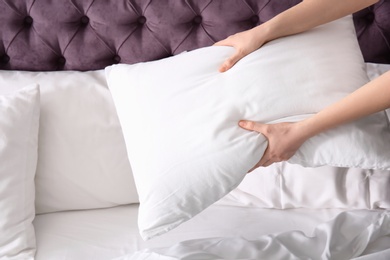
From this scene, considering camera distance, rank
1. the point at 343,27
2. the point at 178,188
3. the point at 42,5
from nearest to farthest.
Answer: the point at 178,188
the point at 343,27
the point at 42,5

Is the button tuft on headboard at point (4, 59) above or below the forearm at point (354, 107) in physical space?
below

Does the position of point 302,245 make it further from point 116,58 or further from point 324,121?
point 116,58

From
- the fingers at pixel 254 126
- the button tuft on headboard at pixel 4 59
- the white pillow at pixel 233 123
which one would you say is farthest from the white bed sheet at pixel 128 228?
A: the button tuft on headboard at pixel 4 59

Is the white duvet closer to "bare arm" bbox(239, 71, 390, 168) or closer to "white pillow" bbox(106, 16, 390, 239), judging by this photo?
"white pillow" bbox(106, 16, 390, 239)

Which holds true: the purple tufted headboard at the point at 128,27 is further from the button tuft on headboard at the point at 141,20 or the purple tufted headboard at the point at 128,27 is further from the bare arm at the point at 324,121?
the bare arm at the point at 324,121

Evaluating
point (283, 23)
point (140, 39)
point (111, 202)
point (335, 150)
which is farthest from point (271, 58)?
point (111, 202)

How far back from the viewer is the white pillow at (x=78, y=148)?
3.85 ft

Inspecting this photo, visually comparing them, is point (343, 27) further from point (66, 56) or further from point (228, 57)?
point (66, 56)

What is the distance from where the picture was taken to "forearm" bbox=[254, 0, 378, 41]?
0.99 metres

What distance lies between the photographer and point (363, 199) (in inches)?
43.8

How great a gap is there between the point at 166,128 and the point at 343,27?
0.42 metres

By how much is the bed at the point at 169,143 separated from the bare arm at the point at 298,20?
0.9 inches

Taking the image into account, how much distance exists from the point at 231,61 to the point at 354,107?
0.84 ft

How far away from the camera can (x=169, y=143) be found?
3.11ft
